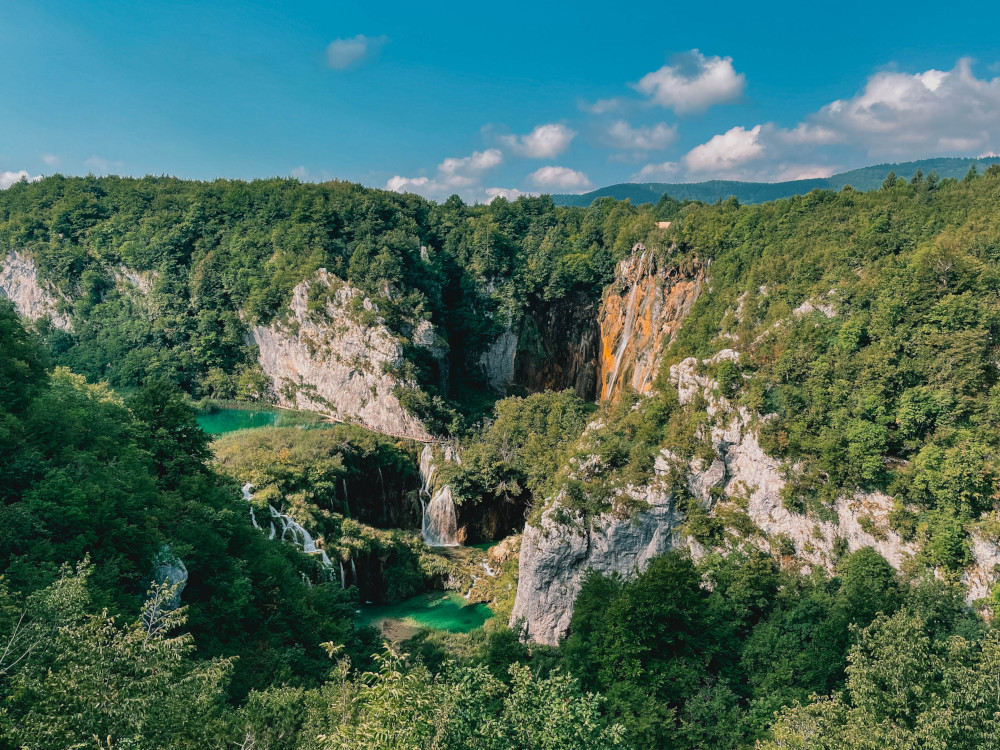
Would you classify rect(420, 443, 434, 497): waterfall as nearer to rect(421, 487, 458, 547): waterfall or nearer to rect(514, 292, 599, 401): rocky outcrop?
rect(421, 487, 458, 547): waterfall

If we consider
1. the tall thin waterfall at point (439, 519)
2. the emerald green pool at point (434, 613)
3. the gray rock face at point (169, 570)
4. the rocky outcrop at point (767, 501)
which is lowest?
the emerald green pool at point (434, 613)

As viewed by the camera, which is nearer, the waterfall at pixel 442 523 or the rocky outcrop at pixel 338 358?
the waterfall at pixel 442 523

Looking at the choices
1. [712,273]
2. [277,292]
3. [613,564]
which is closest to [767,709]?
[613,564]

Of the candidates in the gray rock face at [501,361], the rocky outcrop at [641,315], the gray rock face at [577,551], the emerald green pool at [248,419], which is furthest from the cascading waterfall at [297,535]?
the gray rock face at [501,361]

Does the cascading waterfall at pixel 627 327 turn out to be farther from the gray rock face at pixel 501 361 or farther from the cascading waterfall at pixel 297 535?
the cascading waterfall at pixel 297 535

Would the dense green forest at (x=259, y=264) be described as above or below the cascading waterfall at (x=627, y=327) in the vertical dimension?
above

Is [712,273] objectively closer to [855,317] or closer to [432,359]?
[855,317]

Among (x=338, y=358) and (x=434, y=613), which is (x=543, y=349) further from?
(x=434, y=613)
